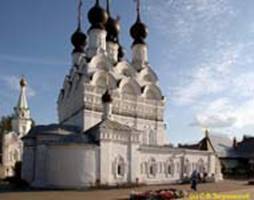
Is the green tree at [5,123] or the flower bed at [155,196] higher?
the green tree at [5,123]

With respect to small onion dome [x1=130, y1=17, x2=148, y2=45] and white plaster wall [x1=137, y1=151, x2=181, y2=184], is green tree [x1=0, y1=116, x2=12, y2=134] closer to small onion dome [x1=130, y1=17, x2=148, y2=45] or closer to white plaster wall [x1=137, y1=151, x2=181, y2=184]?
small onion dome [x1=130, y1=17, x2=148, y2=45]

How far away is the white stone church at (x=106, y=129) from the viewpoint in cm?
2995

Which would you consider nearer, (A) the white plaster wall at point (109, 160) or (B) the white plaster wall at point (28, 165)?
(A) the white plaster wall at point (109, 160)

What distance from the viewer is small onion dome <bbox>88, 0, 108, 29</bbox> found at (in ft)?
128

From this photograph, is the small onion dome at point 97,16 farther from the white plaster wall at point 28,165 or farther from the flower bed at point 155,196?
the flower bed at point 155,196

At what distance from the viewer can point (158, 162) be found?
36188 mm

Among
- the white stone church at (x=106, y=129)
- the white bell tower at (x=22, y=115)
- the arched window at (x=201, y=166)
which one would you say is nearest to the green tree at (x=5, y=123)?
the white bell tower at (x=22, y=115)

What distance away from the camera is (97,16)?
39.2 m

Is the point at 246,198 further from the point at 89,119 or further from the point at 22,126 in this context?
the point at 22,126

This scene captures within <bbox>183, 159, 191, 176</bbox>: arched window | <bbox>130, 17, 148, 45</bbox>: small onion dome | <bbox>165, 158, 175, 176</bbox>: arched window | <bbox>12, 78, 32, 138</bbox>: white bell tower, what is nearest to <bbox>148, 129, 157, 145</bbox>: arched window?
<bbox>183, 159, 191, 176</bbox>: arched window

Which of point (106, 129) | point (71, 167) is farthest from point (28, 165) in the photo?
point (106, 129)

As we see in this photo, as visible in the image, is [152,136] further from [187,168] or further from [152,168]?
[152,168]

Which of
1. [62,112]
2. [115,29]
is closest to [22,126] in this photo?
[62,112]

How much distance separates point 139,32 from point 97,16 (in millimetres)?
5829
